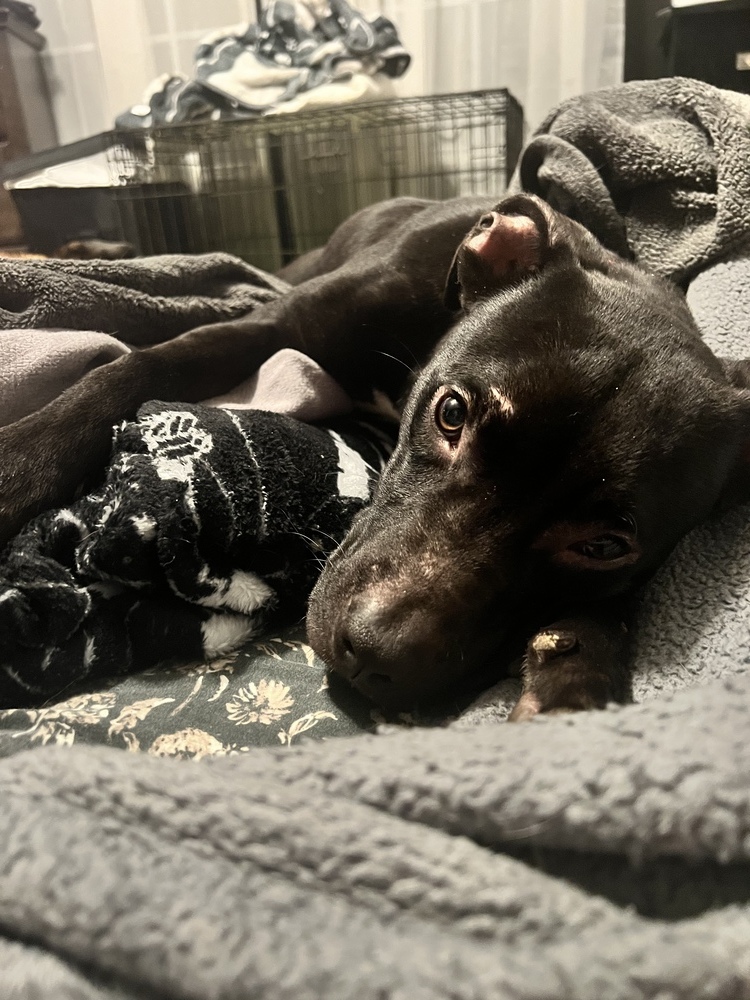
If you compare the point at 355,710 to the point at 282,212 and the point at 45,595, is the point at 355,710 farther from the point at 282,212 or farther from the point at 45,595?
the point at 282,212

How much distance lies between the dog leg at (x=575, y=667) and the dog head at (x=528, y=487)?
0.31 feet

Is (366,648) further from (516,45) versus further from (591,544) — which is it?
(516,45)

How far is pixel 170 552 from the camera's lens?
1380 mm

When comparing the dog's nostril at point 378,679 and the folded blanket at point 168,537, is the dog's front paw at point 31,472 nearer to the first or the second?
the folded blanket at point 168,537

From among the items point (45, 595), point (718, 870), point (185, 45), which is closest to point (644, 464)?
point (718, 870)

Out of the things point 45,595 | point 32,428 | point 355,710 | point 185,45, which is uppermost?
point 185,45

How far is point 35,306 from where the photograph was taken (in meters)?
2.23

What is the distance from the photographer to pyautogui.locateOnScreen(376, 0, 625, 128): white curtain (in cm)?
465

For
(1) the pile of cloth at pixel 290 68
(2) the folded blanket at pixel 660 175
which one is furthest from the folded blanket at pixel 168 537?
(1) the pile of cloth at pixel 290 68

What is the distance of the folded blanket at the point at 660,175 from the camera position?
2.24 m

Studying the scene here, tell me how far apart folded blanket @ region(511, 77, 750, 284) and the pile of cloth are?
2.37 m

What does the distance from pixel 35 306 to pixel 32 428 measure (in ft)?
2.44

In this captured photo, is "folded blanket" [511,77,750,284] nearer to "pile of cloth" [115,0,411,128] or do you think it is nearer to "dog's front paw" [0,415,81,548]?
"dog's front paw" [0,415,81,548]

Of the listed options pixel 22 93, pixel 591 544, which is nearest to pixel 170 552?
pixel 591 544
